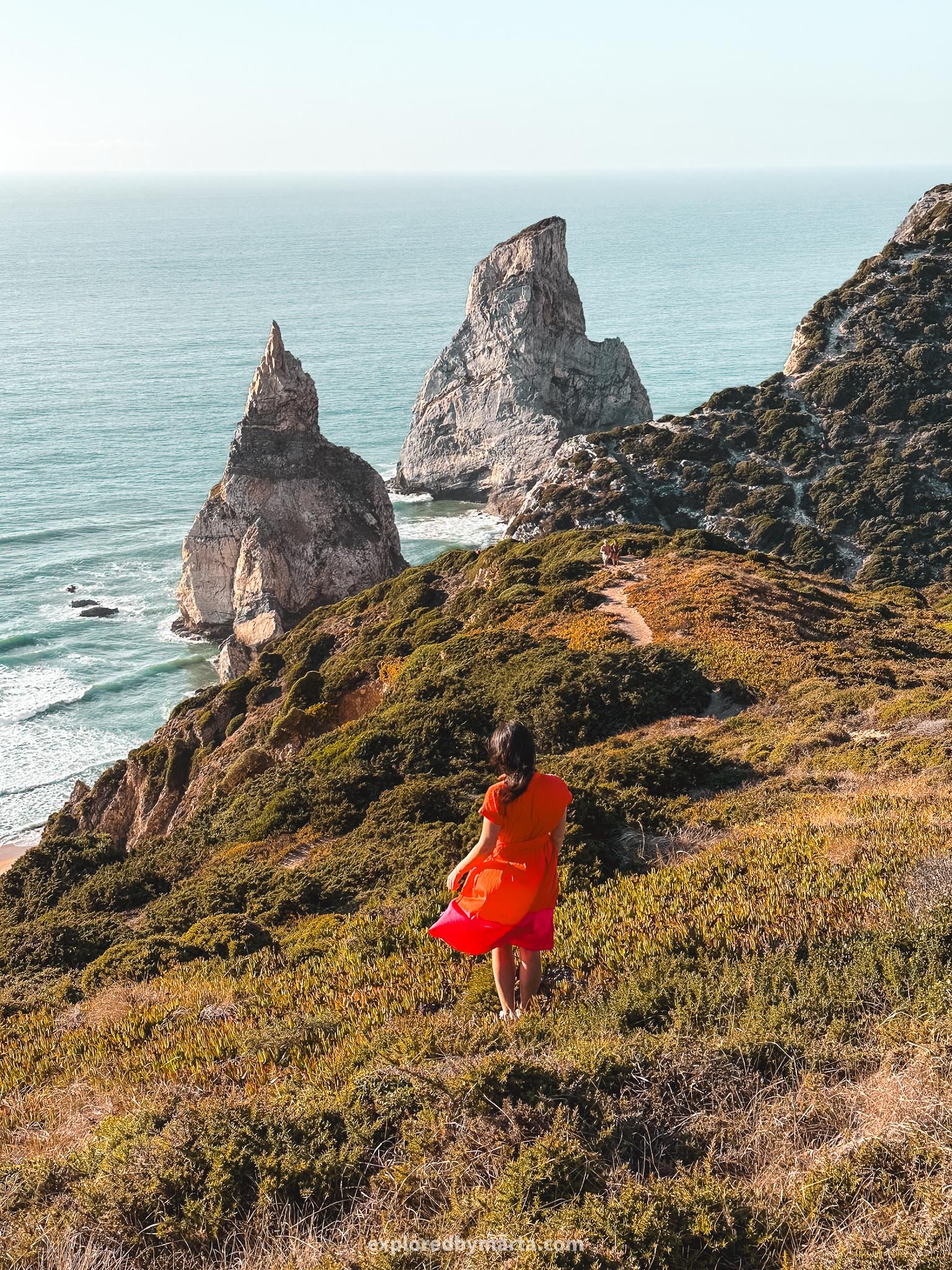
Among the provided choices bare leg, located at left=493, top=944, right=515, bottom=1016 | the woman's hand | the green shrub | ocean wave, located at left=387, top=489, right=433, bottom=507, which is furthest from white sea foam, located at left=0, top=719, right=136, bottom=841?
ocean wave, located at left=387, top=489, right=433, bottom=507

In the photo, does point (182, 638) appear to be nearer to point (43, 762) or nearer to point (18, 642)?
point (18, 642)

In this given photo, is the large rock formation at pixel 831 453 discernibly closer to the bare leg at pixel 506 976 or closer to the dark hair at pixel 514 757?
the bare leg at pixel 506 976

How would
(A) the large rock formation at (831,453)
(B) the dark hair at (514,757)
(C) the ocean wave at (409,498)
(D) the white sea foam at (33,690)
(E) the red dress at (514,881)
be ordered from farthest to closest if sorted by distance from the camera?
1. (C) the ocean wave at (409,498)
2. (A) the large rock formation at (831,453)
3. (D) the white sea foam at (33,690)
4. (E) the red dress at (514,881)
5. (B) the dark hair at (514,757)

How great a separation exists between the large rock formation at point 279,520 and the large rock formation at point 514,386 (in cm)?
2155

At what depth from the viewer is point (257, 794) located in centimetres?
1677

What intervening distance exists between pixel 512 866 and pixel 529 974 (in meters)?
0.88

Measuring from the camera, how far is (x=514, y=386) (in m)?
74.9

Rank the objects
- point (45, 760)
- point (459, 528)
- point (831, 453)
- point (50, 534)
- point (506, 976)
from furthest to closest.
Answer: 1. point (459, 528)
2. point (50, 534)
3. point (831, 453)
4. point (45, 760)
5. point (506, 976)

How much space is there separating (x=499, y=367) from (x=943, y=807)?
229 feet

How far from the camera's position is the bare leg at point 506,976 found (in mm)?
6340

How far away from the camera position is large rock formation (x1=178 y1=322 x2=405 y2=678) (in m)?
51.5

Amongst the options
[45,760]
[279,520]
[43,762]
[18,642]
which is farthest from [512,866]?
[18,642]

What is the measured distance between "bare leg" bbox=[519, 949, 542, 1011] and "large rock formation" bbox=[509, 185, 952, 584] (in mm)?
41969

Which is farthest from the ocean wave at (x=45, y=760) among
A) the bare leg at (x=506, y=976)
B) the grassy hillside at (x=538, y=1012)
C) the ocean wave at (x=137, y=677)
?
the bare leg at (x=506, y=976)
